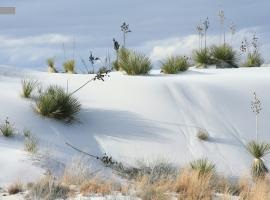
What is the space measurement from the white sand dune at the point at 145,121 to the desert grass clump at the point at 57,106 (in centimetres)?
19

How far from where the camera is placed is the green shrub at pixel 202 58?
22359 mm

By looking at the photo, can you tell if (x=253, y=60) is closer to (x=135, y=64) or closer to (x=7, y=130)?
(x=135, y=64)

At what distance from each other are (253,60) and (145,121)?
9947mm

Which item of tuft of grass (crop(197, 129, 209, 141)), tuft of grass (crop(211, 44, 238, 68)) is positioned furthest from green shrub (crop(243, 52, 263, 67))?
tuft of grass (crop(197, 129, 209, 141))

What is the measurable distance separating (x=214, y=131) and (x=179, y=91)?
1.97 m

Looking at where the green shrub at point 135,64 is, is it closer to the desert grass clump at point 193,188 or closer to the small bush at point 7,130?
the small bush at point 7,130

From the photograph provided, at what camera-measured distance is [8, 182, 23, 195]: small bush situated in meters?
9.82

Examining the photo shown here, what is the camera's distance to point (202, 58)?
22.4m

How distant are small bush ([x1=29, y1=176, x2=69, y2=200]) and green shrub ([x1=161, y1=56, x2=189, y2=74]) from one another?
10.1 m

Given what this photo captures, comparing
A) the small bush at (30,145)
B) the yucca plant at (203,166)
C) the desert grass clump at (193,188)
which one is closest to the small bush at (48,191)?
the desert grass clump at (193,188)

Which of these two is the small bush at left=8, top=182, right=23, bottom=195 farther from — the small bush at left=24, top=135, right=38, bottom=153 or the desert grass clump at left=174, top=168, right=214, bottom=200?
the desert grass clump at left=174, top=168, right=214, bottom=200

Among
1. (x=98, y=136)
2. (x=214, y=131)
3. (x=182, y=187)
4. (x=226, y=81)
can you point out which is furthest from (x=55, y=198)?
(x=226, y=81)

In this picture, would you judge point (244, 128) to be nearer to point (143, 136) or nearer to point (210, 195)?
point (143, 136)

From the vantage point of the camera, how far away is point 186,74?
64.8 feet
